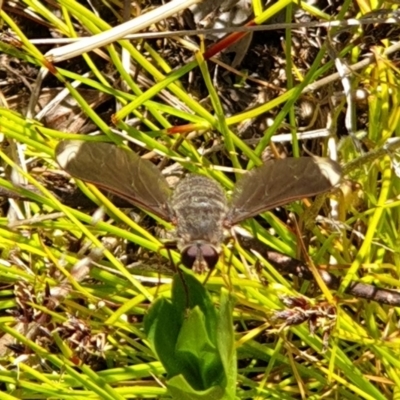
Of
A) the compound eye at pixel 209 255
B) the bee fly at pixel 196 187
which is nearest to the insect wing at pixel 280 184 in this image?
the bee fly at pixel 196 187

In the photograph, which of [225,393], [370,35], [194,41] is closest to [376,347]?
[225,393]

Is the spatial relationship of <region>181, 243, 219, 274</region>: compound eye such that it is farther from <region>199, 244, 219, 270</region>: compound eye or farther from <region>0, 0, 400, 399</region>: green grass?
<region>0, 0, 400, 399</region>: green grass

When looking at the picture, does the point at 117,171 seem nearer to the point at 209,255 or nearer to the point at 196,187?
the point at 196,187

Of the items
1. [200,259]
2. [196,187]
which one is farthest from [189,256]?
Result: [196,187]

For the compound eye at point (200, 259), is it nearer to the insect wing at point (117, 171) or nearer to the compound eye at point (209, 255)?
the compound eye at point (209, 255)

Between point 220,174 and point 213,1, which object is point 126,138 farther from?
point 213,1

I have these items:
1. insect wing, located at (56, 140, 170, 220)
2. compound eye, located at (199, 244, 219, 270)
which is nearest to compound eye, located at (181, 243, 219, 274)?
compound eye, located at (199, 244, 219, 270)
